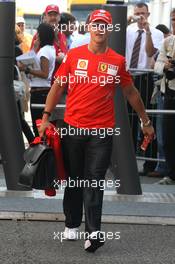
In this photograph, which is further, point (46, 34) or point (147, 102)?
point (147, 102)


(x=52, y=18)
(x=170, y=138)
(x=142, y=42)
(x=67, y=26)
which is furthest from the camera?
(x=67, y=26)

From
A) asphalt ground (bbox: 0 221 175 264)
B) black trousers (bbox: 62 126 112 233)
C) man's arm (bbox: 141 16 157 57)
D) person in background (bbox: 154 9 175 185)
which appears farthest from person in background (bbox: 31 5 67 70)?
black trousers (bbox: 62 126 112 233)

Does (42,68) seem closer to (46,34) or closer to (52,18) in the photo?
(46,34)

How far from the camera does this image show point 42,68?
10570 mm

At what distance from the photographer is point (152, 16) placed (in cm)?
1848

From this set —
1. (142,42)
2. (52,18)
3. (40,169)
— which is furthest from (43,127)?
(142,42)

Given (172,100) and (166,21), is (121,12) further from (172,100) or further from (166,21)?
(166,21)

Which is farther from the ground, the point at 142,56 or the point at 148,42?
the point at 148,42

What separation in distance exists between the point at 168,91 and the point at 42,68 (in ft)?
5.72

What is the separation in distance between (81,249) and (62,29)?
568 centimetres

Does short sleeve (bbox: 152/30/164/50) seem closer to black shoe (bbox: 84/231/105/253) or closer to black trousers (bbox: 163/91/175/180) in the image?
black trousers (bbox: 163/91/175/180)

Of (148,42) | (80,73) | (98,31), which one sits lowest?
(148,42)

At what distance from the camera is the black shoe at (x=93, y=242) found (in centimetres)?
655

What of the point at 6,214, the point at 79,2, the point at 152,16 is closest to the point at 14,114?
the point at 6,214
